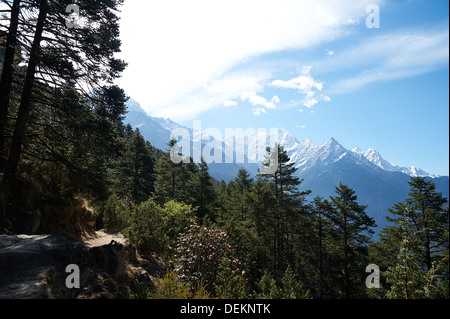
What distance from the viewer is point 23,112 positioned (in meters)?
7.54

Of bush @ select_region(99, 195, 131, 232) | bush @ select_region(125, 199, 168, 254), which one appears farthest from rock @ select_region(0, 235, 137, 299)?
bush @ select_region(99, 195, 131, 232)

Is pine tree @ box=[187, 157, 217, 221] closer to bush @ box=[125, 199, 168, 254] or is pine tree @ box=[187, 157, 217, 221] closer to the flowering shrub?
bush @ box=[125, 199, 168, 254]

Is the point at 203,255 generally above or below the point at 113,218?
below

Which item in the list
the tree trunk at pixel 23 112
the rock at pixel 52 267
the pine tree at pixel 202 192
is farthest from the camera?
the pine tree at pixel 202 192

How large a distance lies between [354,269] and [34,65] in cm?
3513

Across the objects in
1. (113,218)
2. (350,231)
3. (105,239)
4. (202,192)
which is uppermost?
(202,192)

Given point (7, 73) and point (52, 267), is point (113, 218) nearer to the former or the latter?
point (52, 267)

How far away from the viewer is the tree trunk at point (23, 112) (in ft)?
23.5

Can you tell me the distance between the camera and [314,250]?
2959 centimetres

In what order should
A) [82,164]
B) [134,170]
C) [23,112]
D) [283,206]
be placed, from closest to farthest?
[23,112], [82,164], [283,206], [134,170]

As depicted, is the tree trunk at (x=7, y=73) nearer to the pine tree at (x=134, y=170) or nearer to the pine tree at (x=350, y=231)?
the pine tree at (x=134, y=170)

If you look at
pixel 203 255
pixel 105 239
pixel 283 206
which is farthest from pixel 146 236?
pixel 283 206

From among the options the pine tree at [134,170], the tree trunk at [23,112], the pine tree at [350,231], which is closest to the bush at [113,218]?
the tree trunk at [23,112]

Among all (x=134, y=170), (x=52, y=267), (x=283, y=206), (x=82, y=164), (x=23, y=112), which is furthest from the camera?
(x=134, y=170)
